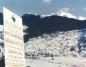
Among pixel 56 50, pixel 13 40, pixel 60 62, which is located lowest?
pixel 60 62

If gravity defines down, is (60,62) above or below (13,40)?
below

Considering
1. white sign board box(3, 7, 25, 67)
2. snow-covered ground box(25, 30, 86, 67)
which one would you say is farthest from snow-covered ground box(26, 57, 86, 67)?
white sign board box(3, 7, 25, 67)

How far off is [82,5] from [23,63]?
4.35 feet

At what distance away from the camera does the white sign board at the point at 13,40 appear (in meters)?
4.50

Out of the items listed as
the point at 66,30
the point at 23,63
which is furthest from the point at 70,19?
the point at 23,63

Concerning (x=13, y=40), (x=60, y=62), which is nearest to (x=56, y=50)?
(x=60, y=62)

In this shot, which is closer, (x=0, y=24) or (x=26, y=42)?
(x=0, y=24)

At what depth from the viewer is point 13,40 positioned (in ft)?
15.6

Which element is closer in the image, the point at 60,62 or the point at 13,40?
the point at 13,40

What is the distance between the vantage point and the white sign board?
4496 millimetres

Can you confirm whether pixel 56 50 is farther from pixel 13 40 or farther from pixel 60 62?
pixel 13 40

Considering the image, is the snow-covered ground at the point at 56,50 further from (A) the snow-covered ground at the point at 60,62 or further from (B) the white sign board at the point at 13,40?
(B) the white sign board at the point at 13,40

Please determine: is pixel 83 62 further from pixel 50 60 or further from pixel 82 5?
pixel 82 5

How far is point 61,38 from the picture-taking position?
537 cm
